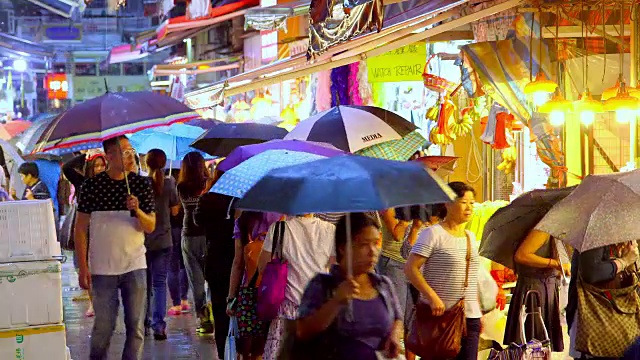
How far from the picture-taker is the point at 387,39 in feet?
43.9

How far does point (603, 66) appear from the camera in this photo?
503 inches

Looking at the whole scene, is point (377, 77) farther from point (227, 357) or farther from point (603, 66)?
point (227, 357)

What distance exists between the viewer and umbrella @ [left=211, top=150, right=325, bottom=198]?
8133 millimetres

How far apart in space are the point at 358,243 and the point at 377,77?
11279 mm

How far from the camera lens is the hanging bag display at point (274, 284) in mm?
7691

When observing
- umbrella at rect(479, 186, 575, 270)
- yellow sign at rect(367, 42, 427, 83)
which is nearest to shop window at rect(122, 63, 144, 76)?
yellow sign at rect(367, 42, 427, 83)

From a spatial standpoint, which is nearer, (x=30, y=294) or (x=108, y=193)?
(x=30, y=294)

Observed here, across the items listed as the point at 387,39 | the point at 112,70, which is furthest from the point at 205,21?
the point at 112,70

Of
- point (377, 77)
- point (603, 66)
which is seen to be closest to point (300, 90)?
point (377, 77)

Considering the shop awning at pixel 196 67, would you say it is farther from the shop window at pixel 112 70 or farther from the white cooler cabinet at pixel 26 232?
the shop window at pixel 112 70

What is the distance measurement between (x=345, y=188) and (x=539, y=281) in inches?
140

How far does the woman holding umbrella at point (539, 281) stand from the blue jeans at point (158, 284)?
4637mm

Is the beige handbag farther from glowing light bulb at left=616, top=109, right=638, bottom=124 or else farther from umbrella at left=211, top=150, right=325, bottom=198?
glowing light bulb at left=616, top=109, right=638, bottom=124

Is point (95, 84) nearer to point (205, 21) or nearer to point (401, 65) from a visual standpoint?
point (205, 21)
